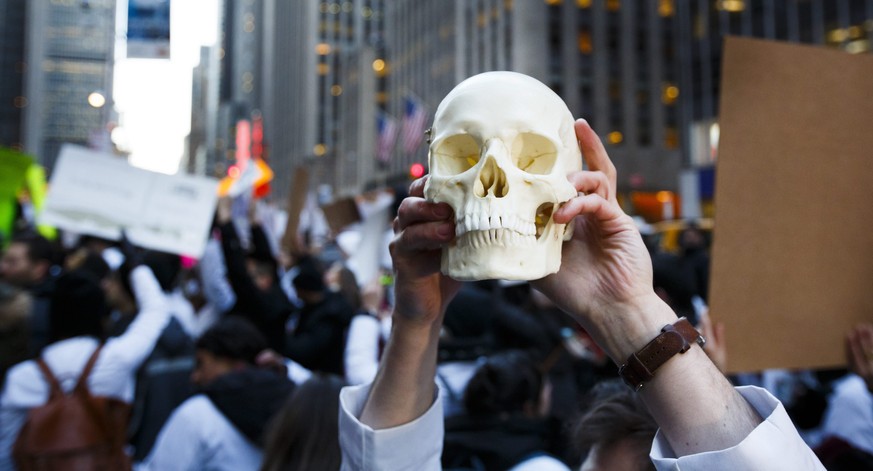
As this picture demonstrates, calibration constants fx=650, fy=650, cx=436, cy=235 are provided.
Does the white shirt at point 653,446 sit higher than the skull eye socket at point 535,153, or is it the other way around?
the skull eye socket at point 535,153

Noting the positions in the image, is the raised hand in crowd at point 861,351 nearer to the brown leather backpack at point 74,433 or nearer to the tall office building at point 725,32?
the brown leather backpack at point 74,433

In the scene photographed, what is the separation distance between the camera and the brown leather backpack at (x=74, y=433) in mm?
3168

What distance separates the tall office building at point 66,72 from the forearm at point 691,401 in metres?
10.5

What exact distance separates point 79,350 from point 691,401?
336 cm

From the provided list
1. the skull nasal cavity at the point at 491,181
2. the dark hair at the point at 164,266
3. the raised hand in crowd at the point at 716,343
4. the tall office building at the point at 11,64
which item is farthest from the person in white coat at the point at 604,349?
the tall office building at the point at 11,64

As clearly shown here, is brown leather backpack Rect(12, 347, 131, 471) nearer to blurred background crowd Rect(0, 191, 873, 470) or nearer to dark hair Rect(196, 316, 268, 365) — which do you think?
blurred background crowd Rect(0, 191, 873, 470)

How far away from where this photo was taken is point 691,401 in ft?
4.50

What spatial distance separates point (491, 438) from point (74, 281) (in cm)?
259

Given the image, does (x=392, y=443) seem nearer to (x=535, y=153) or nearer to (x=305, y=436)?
A: (x=535, y=153)

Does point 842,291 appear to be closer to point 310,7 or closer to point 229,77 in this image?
point 310,7

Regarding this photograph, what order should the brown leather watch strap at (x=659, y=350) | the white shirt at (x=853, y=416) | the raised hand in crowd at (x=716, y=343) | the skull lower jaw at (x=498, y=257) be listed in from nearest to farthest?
the brown leather watch strap at (x=659, y=350)
the skull lower jaw at (x=498, y=257)
the raised hand in crowd at (x=716, y=343)
the white shirt at (x=853, y=416)

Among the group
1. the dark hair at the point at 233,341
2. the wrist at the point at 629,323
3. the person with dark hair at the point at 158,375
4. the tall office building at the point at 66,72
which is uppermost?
the tall office building at the point at 66,72

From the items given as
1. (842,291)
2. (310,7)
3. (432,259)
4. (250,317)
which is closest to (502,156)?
(432,259)

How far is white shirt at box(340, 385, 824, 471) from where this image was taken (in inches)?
50.5
